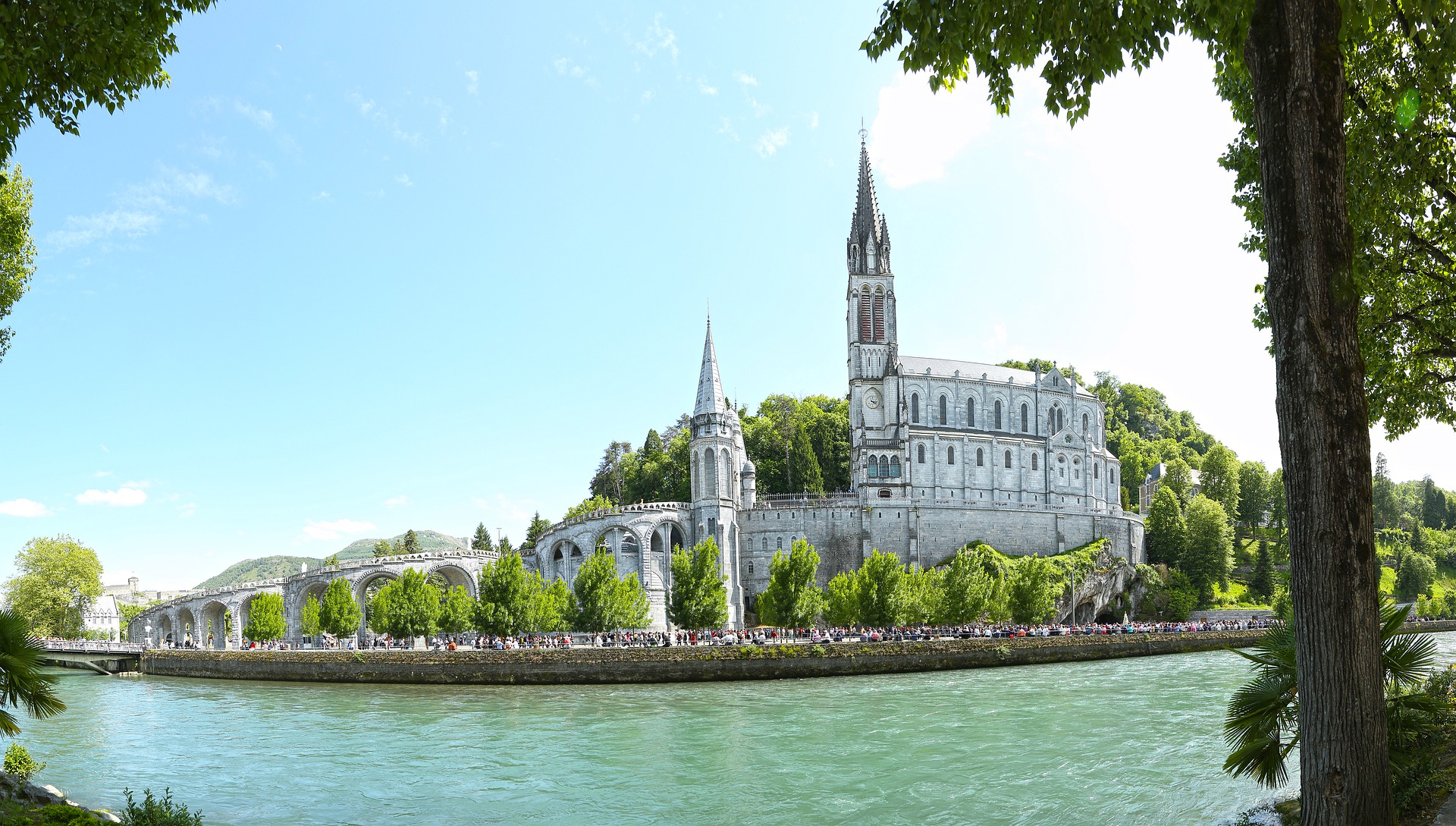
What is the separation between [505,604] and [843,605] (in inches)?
624

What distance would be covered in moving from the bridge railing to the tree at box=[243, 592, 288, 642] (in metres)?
8.46

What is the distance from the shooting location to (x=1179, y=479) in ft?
263

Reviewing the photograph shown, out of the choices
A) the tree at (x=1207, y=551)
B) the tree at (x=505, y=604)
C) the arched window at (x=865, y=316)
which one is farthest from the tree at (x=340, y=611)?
the tree at (x=1207, y=551)

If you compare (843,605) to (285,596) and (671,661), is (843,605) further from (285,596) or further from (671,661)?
(285,596)

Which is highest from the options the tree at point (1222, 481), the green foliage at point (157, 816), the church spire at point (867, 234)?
the church spire at point (867, 234)

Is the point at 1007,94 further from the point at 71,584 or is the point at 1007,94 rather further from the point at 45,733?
the point at 71,584

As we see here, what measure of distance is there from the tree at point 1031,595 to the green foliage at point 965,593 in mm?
1258

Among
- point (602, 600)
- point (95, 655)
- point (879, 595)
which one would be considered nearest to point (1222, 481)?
point (879, 595)

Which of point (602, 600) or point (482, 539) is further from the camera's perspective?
point (482, 539)

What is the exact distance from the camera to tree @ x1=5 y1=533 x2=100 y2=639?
228 feet

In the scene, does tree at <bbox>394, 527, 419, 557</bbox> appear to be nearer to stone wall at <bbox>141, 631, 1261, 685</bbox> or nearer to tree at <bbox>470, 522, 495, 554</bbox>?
tree at <bbox>470, 522, 495, 554</bbox>

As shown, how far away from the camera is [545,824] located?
1384cm

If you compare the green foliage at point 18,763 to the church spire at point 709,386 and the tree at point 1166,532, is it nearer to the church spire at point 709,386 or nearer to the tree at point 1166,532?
the church spire at point 709,386

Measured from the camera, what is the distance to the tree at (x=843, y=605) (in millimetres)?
45250
